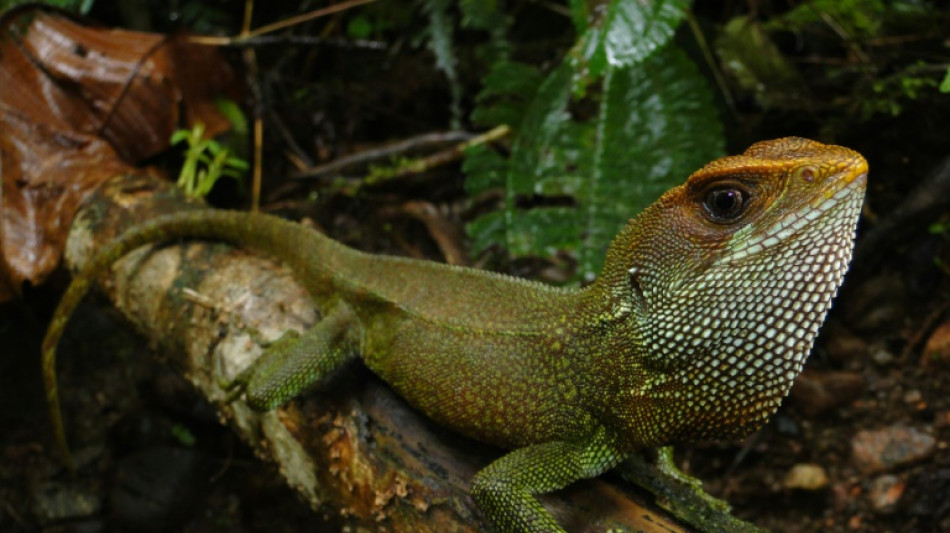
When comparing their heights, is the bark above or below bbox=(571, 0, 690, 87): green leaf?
below

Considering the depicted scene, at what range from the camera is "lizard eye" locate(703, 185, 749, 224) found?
7.48ft

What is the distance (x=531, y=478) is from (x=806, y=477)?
7.41ft

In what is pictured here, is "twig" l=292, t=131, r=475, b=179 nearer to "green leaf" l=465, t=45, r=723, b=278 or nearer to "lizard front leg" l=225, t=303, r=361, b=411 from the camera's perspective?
"green leaf" l=465, t=45, r=723, b=278

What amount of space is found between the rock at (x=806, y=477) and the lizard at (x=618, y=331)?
1945 millimetres

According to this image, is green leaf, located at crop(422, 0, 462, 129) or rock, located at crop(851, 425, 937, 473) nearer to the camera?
rock, located at crop(851, 425, 937, 473)

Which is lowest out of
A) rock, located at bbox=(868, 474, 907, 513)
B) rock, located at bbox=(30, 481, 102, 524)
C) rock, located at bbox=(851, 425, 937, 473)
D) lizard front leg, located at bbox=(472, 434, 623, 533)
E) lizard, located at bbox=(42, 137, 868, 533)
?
rock, located at bbox=(30, 481, 102, 524)

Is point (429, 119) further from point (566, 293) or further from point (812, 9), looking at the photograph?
point (566, 293)

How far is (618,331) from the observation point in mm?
2629

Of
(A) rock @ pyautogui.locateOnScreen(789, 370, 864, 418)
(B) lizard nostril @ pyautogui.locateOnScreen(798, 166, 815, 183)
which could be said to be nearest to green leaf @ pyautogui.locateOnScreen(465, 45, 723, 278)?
(A) rock @ pyautogui.locateOnScreen(789, 370, 864, 418)

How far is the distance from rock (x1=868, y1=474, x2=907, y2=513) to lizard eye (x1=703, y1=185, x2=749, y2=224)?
248 centimetres

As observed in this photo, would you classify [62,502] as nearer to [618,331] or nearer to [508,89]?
[508,89]

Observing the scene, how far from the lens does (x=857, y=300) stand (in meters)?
4.49

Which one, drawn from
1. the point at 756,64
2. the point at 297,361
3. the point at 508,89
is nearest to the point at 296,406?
the point at 297,361

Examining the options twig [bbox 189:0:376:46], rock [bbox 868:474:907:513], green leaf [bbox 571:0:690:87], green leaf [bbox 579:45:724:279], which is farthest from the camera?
twig [bbox 189:0:376:46]
